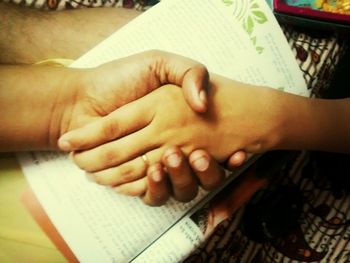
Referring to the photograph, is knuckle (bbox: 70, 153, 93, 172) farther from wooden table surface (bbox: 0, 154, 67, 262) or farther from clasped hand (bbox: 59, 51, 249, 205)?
wooden table surface (bbox: 0, 154, 67, 262)

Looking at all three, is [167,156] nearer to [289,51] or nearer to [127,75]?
[127,75]

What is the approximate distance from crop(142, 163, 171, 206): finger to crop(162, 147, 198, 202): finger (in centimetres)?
1

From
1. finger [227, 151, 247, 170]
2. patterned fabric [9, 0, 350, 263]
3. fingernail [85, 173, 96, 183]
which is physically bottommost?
patterned fabric [9, 0, 350, 263]

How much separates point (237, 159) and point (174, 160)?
0.12 metres

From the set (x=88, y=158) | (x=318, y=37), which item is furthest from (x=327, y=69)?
(x=88, y=158)

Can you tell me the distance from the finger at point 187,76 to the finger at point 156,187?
107 mm

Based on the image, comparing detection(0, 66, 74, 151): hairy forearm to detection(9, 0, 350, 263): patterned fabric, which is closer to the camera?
detection(0, 66, 74, 151): hairy forearm

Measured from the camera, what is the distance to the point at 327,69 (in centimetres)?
70

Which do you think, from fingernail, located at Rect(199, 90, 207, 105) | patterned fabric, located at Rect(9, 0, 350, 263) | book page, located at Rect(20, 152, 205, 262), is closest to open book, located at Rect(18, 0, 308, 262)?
book page, located at Rect(20, 152, 205, 262)

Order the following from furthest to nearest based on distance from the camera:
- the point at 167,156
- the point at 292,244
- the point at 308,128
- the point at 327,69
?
the point at 292,244, the point at 327,69, the point at 308,128, the point at 167,156

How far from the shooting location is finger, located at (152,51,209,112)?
50 centimetres

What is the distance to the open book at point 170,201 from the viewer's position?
548 mm

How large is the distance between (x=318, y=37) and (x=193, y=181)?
1.35 ft

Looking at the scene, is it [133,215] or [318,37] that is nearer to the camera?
[133,215]
